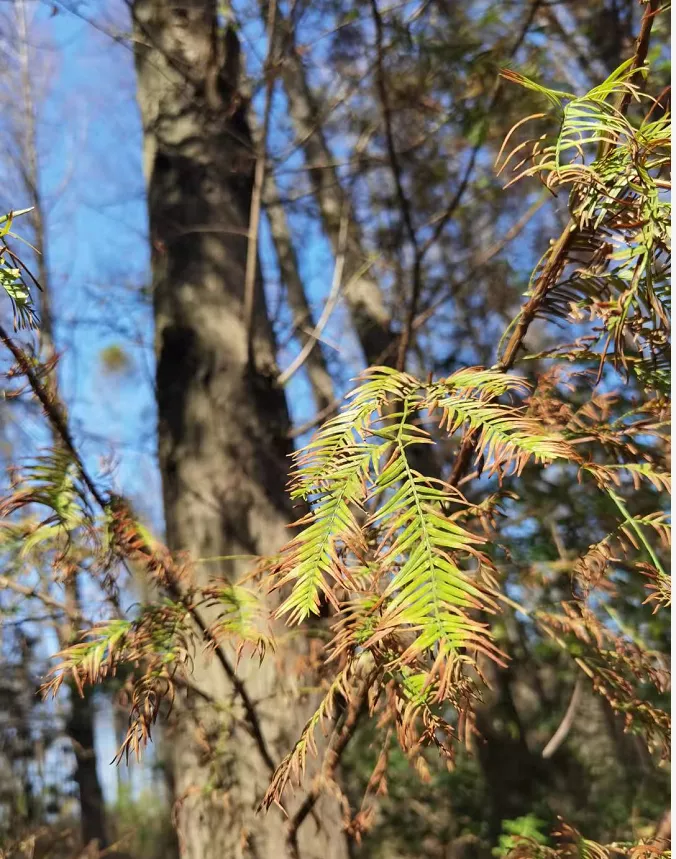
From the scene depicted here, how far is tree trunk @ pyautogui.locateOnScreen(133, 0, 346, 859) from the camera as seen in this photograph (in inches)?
56.4

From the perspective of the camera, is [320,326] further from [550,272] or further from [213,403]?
[550,272]

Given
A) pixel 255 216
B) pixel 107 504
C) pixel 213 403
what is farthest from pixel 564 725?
pixel 255 216

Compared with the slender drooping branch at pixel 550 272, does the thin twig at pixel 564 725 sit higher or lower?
lower

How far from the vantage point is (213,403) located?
1842 mm

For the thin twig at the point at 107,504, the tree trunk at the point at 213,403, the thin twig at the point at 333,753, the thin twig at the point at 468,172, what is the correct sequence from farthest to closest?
1. the thin twig at the point at 468,172
2. the tree trunk at the point at 213,403
3. the thin twig at the point at 333,753
4. the thin twig at the point at 107,504

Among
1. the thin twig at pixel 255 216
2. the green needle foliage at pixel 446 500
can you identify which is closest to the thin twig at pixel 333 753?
the green needle foliage at pixel 446 500

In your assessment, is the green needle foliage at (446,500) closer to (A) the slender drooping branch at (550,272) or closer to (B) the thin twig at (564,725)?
(A) the slender drooping branch at (550,272)

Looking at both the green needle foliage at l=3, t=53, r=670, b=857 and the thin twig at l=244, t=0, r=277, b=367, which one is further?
the thin twig at l=244, t=0, r=277, b=367

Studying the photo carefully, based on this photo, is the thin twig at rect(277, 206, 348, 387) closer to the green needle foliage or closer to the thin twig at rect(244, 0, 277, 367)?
the thin twig at rect(244, 0, 277, 367)

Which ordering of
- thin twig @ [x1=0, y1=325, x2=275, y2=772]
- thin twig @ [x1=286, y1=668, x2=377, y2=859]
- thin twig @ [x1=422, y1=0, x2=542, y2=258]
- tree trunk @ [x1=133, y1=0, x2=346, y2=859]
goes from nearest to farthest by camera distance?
1. thin twig @ [x1=0, y1=325, x2=275, y2=772]
2. thin twig @ [x1=286, y1=668, x2=377, y2=859]
3. tree trunk @ [x1=133, y1=0, x2=346, y2=859]
4. thin twig @ [x1=422, y1=0, x2=542, y2=258]

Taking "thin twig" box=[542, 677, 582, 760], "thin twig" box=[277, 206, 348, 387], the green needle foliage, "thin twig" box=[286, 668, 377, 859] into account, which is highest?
"thin twig" box=[277, 206, 348, 387]

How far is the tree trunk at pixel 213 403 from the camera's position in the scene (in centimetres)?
143

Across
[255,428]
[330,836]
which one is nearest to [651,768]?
[330,836]

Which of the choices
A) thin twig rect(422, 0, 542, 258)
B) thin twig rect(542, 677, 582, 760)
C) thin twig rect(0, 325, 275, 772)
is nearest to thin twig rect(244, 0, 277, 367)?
thin twig rect(422, 0, 542, 258)
